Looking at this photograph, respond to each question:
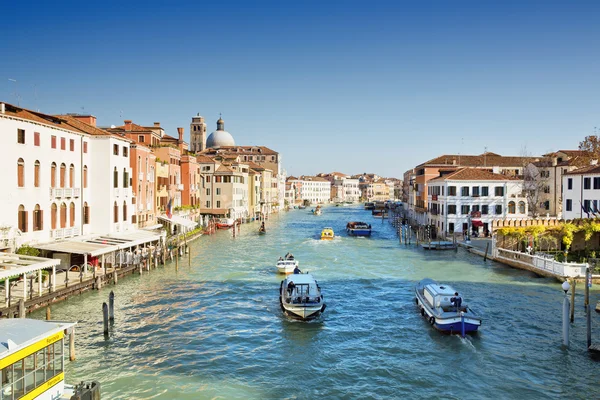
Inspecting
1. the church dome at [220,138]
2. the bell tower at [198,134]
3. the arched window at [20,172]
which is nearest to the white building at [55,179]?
the arched window at [20,172]

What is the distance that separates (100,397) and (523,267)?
24565 millimetres

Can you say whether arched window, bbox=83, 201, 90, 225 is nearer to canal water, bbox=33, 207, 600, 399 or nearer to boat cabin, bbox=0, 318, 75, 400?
canal water, bbox=33, 207, 600, 399

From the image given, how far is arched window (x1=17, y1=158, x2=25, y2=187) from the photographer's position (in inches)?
914

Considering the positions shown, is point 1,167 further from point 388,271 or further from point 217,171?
point 217,171

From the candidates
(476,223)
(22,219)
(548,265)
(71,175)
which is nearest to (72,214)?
(71,175)

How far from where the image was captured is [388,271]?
103ft

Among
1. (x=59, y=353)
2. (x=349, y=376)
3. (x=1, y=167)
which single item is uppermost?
(x=1, y=167)

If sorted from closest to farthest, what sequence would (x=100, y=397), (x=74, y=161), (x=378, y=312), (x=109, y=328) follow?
(x=100, y=397) → (x=109, y=328) → (x=378, y=312) → (x=74, y=161)

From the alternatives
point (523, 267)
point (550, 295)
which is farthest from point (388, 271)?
point (550, 295)

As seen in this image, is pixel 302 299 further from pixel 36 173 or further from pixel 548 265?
pixel 548 265

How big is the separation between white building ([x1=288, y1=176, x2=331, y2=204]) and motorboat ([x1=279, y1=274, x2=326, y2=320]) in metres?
134

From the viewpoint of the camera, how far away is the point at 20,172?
2334cm

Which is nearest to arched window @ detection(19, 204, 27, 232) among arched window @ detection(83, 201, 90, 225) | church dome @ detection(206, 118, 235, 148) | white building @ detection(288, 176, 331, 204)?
arched window @ detection(83, 201, 90, 225)

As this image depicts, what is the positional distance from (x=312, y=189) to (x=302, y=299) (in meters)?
146
